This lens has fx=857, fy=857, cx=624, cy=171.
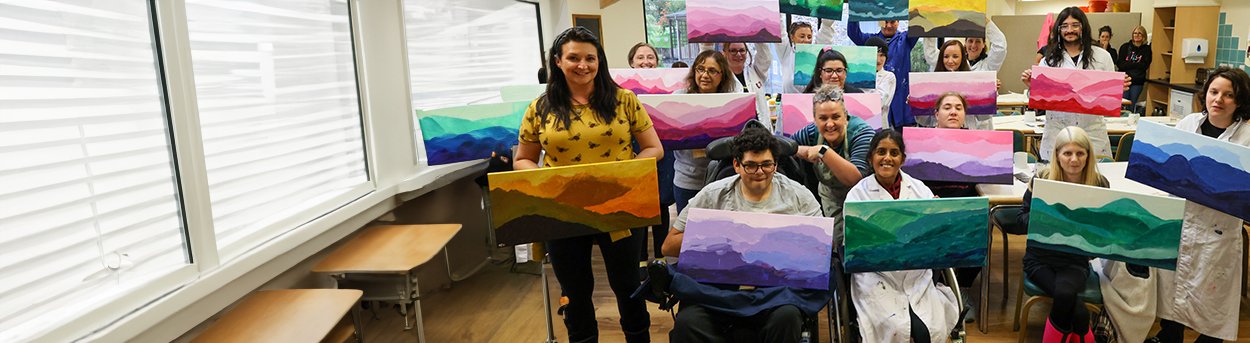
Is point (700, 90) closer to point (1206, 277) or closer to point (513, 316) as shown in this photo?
point (513, 316)

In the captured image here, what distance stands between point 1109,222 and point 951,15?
76.7 inches

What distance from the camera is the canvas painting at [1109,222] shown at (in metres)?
3.04

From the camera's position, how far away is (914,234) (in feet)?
9.87

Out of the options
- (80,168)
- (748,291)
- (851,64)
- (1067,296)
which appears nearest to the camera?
(80,168)

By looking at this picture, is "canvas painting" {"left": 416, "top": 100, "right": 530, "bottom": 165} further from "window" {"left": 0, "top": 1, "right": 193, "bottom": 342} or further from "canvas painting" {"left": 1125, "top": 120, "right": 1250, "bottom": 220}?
"canvas painting" {"left": 1125, "top": 120, "right": 1250, "bottom": 220}

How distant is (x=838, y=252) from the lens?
3.40 m

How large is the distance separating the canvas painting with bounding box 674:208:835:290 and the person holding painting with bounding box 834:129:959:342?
1.09 feet

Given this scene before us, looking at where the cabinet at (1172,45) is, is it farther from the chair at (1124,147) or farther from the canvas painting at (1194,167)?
the canvas painting at (1194,167)

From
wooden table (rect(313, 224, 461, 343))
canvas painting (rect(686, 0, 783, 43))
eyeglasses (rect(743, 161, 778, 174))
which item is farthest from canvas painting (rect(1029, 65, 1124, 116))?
wooden table (rect(313, 224, 461, 343))

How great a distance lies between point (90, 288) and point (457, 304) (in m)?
2.33

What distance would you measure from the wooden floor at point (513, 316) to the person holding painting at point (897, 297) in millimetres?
856

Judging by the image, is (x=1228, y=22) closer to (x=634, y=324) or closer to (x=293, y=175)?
(x=634, y=324)

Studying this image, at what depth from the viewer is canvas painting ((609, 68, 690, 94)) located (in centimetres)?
481

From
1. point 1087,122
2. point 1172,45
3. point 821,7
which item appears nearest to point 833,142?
point 821,7
